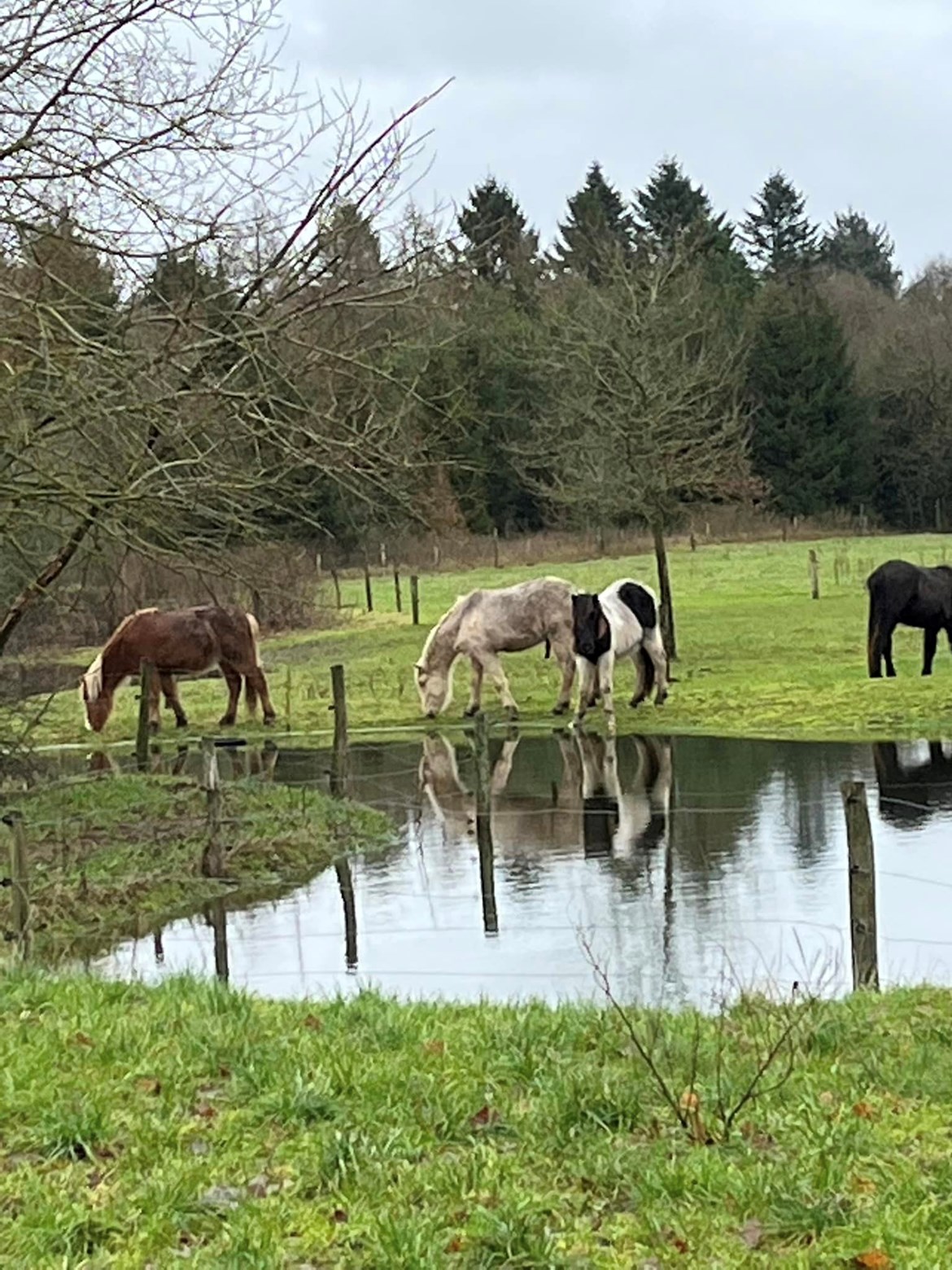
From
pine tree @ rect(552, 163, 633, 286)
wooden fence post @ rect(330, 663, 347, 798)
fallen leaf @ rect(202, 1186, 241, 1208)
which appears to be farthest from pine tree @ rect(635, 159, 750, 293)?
fallen leaf @ rect(202, 1186, 241, 1208)

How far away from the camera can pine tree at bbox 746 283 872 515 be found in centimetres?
4891

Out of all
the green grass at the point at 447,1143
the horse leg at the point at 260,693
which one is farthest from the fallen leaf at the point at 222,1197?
the horse leg at the point at 260,693

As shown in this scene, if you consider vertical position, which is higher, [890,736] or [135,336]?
[135,336]

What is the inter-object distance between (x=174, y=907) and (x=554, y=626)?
34.5 ft

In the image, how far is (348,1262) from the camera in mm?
3441

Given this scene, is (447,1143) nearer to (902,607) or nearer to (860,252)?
(902,607)

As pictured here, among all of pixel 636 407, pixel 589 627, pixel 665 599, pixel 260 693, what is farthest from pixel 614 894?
pixel 636 407

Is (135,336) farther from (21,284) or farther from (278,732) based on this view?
(278,732)

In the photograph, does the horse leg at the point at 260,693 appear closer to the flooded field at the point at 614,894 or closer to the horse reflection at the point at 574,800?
the horse reflection at the point at 574,800

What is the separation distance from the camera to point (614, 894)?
9.76m

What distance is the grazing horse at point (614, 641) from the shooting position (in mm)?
18625

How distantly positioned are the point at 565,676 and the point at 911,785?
7.03 m

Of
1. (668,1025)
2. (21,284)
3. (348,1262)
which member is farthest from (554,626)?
(348,1262)

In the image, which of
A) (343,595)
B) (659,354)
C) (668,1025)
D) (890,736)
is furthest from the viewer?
(343,595)
